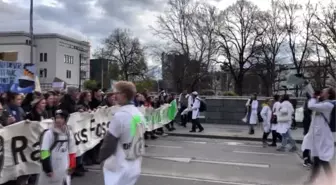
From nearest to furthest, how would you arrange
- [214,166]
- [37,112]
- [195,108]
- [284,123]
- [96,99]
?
1. [37,112]
2. [214,166]
3. [96,99]
4. [284,123]
5. [195,108]

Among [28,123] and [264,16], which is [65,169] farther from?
[264,16]

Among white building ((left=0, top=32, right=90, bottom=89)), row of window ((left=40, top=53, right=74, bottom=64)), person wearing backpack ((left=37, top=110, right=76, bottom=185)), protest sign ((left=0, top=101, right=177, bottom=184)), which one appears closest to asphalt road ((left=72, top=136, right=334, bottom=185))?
protest sign ((left=0, top=101, right=177, bottom=184))

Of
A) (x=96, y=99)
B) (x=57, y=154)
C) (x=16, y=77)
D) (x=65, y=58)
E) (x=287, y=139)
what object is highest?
(x=65, y=58)

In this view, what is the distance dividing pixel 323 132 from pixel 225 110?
16.3m

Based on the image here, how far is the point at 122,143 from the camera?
4.32 m

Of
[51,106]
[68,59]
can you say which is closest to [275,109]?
[51,106]

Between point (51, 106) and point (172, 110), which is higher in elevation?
point (51, 106)

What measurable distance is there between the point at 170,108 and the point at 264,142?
5.75 meters

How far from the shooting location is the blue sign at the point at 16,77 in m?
11.1

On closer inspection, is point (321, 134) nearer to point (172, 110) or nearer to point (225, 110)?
point (172, 110)

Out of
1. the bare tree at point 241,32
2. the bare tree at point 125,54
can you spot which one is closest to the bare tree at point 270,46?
the bare tree at point 241,32

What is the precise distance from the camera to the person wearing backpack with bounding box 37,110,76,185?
213 inches

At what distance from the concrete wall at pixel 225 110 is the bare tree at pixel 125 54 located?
4916cm

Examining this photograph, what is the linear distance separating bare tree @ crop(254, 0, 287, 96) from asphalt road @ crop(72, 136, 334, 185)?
118 ft
